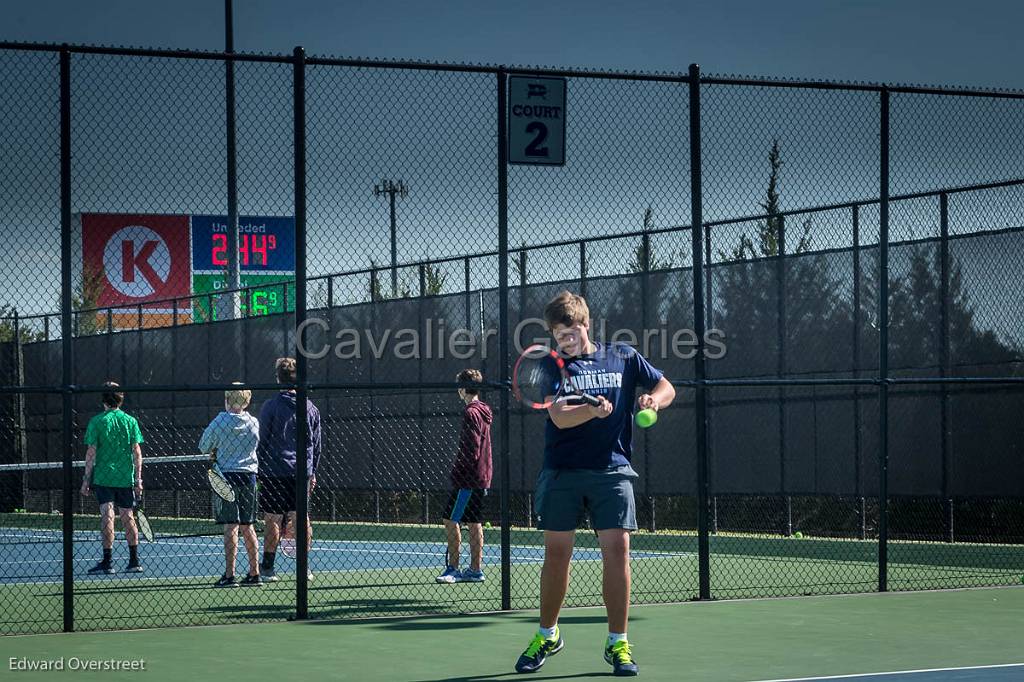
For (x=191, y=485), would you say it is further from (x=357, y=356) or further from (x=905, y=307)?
(x=905, y=307)

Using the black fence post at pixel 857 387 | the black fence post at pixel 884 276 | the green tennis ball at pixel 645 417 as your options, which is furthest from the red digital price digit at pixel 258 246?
the green tennis ball at pixel 645 417

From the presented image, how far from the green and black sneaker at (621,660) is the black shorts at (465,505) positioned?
489 centimetres

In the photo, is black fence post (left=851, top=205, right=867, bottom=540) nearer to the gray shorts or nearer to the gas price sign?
the gray shorts

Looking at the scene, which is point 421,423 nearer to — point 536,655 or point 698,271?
point 698,271

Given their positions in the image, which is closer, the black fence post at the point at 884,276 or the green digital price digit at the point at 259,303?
the black fence post at the point at 884,276

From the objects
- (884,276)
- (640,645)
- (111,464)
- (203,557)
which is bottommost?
(203,557)

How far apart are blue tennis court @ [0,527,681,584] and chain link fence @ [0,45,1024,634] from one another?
13cm

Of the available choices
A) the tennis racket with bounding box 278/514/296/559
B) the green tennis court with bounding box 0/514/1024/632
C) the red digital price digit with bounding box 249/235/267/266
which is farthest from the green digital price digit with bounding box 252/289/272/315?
the tennis racket with bounding box 278/514/296/559

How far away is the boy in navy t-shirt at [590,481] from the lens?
7641 mm

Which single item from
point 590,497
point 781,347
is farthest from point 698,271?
point 781,347

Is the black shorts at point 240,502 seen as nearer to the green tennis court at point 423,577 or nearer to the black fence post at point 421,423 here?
the green tennis court at point 423,577

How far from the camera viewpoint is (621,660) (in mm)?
7590

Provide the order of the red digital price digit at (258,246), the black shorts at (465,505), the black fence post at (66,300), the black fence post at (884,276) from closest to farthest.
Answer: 1. the black fence post at (66,300)
2. the black fence post at (884,276)
3. the black shorts at (465,505)
4. the red digital price digit at (258,246)

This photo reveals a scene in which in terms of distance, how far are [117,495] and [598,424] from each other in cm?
753
